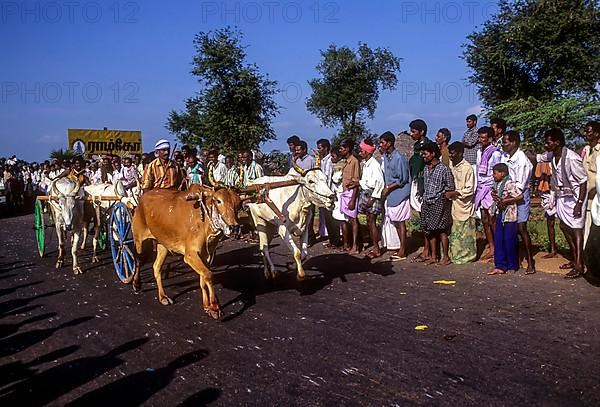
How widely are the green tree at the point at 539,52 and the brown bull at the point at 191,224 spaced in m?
19.5

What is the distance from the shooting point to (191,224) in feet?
25.7

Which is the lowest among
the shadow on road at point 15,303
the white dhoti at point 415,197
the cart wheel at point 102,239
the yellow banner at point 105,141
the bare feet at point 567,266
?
the shadow on road at point 15,303

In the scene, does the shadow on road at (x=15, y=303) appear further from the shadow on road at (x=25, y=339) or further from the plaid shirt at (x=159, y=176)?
the plaid shirt at (x=159, y=176)

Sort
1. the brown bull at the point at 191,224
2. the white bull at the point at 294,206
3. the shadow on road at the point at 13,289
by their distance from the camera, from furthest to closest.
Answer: the shadow on road at the point at 13,289, the white bull at the point at 294,206, the brown bull at the point at 191,224

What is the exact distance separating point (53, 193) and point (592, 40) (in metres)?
25.8

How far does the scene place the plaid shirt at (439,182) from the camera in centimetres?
1047

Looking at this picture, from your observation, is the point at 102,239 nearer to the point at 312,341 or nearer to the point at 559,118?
the point at 312,341

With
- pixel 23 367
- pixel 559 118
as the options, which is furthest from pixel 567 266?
pixel 559 118

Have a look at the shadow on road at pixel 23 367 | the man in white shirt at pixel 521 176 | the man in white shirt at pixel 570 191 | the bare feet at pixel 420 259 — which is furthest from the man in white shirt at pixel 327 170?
the shadow on road at pixel 23 367

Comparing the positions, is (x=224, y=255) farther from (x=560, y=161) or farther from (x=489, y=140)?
(x=560, y=161)

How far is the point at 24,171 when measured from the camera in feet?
108

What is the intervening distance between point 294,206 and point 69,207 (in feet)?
14.7

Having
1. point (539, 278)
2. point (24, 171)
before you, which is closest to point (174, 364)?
point (539, 278)

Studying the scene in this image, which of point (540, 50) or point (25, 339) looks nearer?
point (25, 339)
